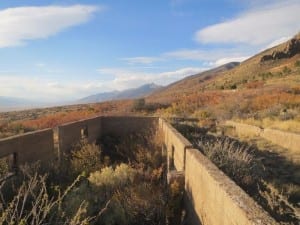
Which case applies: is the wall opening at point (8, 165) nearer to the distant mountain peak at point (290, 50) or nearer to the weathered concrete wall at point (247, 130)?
the weathered concrete wall at point (247, 130)

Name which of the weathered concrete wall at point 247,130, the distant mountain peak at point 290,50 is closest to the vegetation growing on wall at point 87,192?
the weathered concrete wall at point 247,130

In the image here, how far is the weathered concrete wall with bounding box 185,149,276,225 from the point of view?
4316 millimetres

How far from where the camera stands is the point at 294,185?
921cm

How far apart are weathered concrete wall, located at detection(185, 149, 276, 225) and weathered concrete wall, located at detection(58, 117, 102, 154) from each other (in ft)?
19.9

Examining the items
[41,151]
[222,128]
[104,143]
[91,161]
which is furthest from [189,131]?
[41,151]

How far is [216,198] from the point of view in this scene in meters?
5.52

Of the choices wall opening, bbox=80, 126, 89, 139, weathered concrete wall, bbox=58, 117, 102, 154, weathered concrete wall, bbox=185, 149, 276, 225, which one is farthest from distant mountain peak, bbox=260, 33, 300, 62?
weathered concrete wall, bbox=185, 149, 276, 225

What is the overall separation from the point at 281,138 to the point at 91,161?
715cm

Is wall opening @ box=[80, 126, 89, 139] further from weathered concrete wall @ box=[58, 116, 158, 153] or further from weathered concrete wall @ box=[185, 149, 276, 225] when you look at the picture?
weathered concrete wall @ box=[185, 149, 276, 225]

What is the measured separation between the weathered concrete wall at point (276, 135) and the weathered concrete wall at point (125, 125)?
4160 millimetres

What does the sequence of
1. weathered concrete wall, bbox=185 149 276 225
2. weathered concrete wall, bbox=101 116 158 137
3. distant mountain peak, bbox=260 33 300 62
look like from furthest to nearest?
distant mountain peak, bbox=260 33 300 62 < weathered concrete wall, bbox=101 116 158 137 < weathered concrete wall, bbox=185 149 276 225

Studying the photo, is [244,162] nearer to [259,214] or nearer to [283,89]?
[259,214]

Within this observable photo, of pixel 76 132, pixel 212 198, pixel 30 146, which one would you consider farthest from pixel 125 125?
pixel 212 198

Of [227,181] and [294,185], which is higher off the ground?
[227,181]
